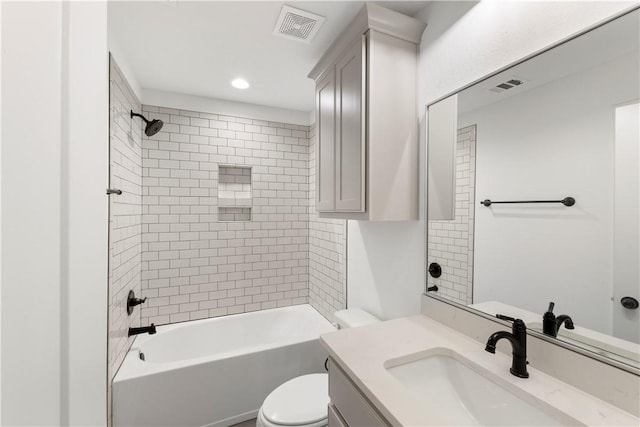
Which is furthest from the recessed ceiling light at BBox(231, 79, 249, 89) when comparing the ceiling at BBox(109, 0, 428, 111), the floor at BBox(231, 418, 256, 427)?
the floor at BBox(231, 418, 256, 427)

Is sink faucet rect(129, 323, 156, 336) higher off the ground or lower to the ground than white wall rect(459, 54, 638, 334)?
lower

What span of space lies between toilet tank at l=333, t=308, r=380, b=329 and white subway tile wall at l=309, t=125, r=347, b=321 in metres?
0.40

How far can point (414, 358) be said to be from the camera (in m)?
1.07

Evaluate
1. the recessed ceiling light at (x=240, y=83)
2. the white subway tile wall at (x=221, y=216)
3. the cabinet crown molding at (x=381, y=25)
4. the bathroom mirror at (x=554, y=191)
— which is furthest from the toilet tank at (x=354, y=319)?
the recessed ceiling light at (x=240, y=83)

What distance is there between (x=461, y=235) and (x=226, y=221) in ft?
7.43

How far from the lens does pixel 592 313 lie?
0.88m

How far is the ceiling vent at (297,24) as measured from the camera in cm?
148

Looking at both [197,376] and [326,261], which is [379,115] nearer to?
[326,261]

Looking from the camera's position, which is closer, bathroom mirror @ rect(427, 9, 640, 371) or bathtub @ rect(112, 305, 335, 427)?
bathroom mirror @ rect(427, 9, 640, 371)

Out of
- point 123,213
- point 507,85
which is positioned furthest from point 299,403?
point 507,85

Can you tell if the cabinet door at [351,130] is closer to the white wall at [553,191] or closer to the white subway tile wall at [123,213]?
the white wall at [553,191]

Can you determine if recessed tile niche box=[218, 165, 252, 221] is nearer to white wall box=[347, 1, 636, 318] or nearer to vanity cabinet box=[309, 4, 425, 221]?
white wall box=[347, 1, 636, 318]

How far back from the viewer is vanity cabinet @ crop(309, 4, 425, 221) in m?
1.40

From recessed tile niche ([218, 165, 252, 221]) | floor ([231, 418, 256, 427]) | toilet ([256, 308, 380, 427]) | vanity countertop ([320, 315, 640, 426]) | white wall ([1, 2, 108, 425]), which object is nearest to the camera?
white wall ([1, 2, 108, 425])
